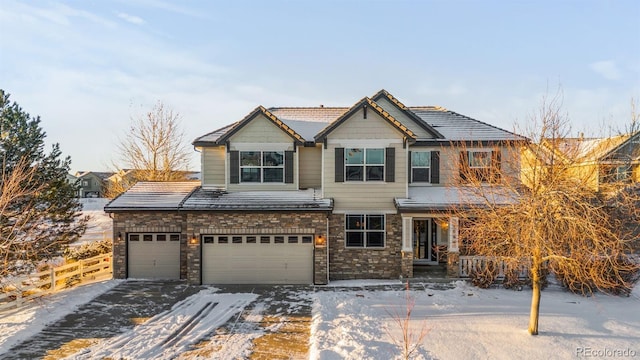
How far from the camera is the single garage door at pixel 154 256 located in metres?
14.3

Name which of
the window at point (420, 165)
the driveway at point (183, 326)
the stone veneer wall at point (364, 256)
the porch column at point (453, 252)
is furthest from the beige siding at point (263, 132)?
the porch column at point (453, 252)

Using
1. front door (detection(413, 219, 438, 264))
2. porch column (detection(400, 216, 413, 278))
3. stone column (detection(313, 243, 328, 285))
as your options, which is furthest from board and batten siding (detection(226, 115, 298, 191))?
front door (detection(413, 219, 438, 264))

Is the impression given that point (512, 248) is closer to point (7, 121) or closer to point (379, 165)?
point (379, 165)

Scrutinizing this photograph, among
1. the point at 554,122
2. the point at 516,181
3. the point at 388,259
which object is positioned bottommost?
the point at 388,259

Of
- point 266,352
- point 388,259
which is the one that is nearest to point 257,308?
point 266,352

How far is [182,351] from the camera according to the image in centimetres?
808

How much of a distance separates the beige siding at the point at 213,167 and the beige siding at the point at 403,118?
7.79 metres

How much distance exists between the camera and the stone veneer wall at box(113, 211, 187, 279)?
1412 cm

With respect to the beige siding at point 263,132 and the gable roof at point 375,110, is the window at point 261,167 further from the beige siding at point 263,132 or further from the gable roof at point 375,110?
the gable roof at point 375,110

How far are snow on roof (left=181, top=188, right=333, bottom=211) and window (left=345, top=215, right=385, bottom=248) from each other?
4.58ft

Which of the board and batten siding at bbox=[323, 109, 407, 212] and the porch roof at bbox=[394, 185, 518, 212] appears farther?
the board and batten siding at bbox=[323, 109, 407, 212]

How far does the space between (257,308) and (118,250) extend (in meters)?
7.25

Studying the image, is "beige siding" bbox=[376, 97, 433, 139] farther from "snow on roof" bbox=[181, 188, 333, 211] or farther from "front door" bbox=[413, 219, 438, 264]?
"snow on roof" bbox=[181, 188, 333, 211]
